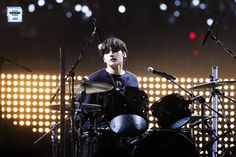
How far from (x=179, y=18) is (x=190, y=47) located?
1.53 ft

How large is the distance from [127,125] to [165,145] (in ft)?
1.51

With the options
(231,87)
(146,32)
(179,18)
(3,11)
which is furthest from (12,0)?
(231,87)

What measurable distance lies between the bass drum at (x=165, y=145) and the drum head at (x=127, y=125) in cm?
14

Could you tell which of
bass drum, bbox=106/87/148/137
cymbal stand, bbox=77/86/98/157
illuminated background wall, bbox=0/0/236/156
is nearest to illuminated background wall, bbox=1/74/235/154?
illuminated background wall, bbox=0/0/236/156

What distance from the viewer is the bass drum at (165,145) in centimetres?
465

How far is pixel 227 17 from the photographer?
6699 millimetres

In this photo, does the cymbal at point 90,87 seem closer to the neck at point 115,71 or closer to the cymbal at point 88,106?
the cymbal at point 88,106

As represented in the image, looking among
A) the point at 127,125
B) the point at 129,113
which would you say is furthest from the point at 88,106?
the point at 129,113

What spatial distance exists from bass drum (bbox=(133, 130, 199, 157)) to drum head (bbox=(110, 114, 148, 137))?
144 mm

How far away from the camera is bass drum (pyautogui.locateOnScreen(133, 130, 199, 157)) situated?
4652 millimetres

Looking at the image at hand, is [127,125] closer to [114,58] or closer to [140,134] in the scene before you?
[140,134]

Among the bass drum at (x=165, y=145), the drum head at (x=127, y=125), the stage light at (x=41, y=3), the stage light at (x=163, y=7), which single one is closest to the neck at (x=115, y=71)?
the drum head at (x=127, y=125)

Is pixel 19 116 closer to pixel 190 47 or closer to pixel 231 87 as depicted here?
pixel 190 47

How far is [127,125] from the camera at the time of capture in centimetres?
471
